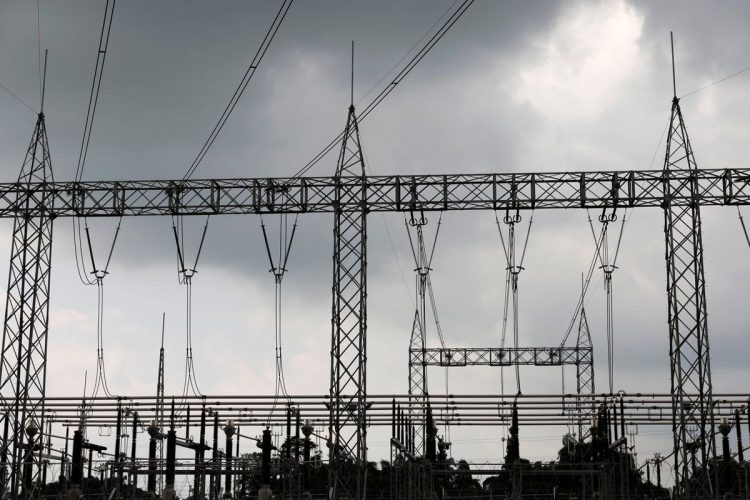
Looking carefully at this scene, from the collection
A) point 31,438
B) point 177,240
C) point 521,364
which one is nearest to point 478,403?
point 521,364

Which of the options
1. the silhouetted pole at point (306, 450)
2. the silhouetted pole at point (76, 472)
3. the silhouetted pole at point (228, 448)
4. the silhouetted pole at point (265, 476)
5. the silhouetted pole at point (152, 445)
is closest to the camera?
the silhouetted pole at point (265, 476)

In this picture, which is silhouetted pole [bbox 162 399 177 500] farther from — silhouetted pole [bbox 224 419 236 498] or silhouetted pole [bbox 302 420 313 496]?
silhouetted pole [bbox 302 420 313 496]

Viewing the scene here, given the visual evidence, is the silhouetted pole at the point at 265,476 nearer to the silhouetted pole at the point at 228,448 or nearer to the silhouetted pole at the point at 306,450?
the silhouetted pole at the point at 306,450

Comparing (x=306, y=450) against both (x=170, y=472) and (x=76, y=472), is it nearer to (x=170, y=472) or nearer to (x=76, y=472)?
(x=170, y=472)

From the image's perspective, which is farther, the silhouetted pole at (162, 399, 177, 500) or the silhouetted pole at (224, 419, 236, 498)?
the silhouetted pole at (224, 419, 236, 498)

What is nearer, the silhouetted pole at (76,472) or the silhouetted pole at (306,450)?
the silhouetted pole at (76,472)

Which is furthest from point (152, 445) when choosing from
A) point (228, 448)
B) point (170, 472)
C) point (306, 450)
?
point (170, 472)

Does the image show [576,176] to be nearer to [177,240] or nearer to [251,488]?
[177,240]

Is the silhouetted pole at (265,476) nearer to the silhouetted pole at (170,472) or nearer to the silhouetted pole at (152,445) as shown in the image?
the silhouetted pole at (170,472)

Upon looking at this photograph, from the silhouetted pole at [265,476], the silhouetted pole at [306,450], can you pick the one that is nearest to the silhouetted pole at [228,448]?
the silhouetted pole at [306,450]

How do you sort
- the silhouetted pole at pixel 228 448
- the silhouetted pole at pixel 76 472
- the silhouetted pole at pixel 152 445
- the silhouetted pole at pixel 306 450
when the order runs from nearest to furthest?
the silhouetted pole at pixel 76 472
the silhouetted pole at pixel 228 448
the silhouetted pole at pixel 306 450
the silhouetted pole at pixel 152 445

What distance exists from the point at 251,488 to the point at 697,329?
23.5 meters

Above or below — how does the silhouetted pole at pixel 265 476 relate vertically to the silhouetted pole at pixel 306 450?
below

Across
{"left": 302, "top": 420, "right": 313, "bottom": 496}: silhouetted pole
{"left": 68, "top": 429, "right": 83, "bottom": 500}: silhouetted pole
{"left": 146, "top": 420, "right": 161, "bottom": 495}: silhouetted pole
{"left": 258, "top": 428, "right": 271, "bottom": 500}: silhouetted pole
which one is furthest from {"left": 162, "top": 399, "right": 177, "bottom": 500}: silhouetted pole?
{"left": 146, "top": 420, "right": 161, "bottom": 495}: silhouetted pole
